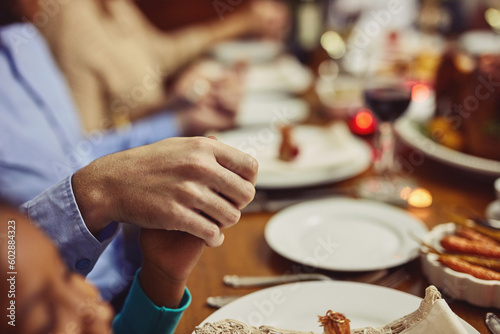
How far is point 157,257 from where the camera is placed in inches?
19.3

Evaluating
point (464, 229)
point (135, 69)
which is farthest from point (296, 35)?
point (464, 229)

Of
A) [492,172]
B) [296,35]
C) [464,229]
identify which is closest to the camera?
[464,229]

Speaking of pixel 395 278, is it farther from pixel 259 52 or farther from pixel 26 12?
pixel 259 52

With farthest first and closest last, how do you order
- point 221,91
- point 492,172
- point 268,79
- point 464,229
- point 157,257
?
point 268,79 < point 221,91 < point 492,172 < point 464,229 < point 157,257

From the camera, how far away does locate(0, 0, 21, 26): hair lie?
0.90m

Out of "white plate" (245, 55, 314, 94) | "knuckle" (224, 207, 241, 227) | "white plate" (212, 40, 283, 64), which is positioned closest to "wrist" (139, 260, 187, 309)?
"knuckle" (224, 207, 241, 227)

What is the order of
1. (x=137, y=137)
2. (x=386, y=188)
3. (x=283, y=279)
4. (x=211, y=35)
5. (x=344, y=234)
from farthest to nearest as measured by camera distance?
(x=211, y=35), (x=137, y=137), (x=386, y=188), (x=344, y=234), (x=283, y=279)

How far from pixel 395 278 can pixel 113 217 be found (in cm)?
38

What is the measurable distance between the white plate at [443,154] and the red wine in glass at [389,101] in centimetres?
9

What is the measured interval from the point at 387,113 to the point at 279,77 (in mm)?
778

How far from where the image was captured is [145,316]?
52cm

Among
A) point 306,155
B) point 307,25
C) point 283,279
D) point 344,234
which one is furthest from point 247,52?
point 283,279

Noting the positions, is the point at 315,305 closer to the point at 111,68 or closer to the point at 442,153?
the point at 442,153

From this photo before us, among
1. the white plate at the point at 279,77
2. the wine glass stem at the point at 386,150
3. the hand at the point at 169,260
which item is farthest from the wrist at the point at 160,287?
the white plate at the point at 279,77
